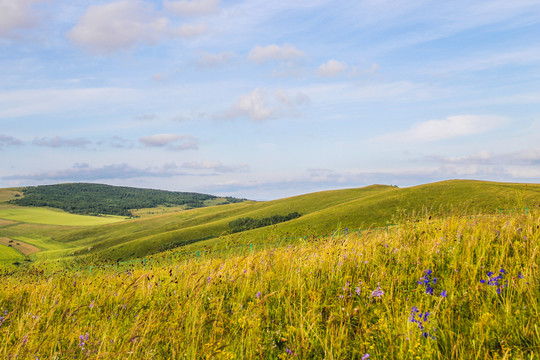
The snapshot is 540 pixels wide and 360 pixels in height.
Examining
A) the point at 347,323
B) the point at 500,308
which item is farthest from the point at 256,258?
the point at 500,308

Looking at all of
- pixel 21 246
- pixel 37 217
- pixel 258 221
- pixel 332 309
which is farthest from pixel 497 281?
pixel 37 217

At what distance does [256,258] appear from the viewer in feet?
22.4

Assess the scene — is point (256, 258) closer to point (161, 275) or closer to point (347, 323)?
point (161, 275)

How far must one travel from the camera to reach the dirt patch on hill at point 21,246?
9894 centimetres

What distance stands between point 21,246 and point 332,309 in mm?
126439

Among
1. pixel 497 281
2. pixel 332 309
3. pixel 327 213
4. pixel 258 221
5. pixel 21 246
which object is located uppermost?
pixel 497 281

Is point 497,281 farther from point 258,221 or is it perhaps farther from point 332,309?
point 258,221

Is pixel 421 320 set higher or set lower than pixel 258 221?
higher

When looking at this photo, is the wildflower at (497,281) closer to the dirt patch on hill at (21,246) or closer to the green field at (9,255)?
the green field at (9,255)

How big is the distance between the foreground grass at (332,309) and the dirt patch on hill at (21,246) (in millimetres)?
111165

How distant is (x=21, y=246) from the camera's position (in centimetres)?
10494

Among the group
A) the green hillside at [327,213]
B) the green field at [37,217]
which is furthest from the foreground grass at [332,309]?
the green field at [37,217]

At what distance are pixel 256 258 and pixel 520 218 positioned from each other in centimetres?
556

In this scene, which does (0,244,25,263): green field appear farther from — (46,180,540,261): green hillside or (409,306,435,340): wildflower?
(409,306,435,340): wildflower
